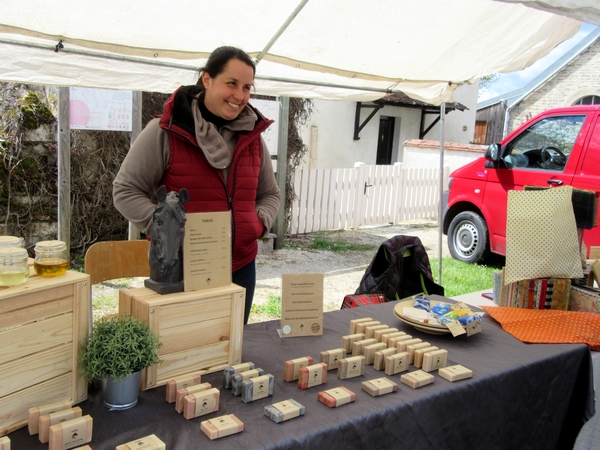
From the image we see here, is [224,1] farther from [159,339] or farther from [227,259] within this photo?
[159,339]

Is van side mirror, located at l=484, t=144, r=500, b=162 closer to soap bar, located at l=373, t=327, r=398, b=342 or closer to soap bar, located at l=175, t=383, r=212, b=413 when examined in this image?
soap bar, located at l=373, t=327, r=398, b=342

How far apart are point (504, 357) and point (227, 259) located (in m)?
1.00

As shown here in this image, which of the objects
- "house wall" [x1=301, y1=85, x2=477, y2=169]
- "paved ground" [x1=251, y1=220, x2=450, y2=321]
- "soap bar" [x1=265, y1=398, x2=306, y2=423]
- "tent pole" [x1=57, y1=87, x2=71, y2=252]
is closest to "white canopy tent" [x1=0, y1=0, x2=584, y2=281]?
"tent pole" [x1=57, y1=87, x2=71, y2=252]

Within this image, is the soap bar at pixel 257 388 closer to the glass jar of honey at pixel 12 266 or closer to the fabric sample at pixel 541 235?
the glass jar of honey at pixel 12 266

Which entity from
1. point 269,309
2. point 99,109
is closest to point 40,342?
point 269,309

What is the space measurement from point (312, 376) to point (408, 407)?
0.86ft

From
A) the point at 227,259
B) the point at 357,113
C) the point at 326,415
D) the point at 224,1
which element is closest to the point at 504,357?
the point at 326,415

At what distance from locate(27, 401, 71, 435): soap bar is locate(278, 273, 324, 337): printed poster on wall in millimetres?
773

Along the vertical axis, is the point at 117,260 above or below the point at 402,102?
below

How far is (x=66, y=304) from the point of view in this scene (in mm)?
1110

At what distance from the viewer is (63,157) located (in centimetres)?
439

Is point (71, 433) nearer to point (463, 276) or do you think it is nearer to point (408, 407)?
point (408, 407)

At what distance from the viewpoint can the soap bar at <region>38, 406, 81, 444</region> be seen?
100cm

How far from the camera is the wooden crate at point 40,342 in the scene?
39.9 inches
